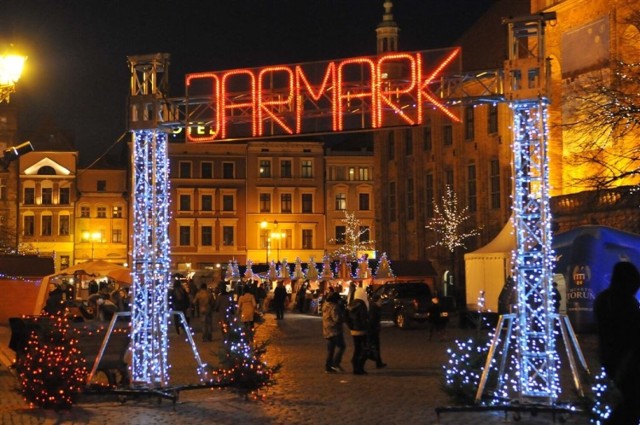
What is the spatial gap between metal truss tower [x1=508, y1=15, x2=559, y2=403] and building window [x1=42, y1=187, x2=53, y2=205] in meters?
76.7

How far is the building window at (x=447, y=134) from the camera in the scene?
60688mm

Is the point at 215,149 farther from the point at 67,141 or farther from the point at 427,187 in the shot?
the point at 427,187

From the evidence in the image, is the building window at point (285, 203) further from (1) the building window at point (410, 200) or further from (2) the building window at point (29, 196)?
(1) the building window at point (410, 200)

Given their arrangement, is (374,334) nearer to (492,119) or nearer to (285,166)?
(492,119)

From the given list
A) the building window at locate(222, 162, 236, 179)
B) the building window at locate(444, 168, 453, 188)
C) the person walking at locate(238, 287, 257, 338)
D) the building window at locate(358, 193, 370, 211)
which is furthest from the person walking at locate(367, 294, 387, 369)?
the building window at locate(358, 193, 370, 211)

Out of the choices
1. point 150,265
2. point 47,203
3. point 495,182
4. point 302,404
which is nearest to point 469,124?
point 495,182

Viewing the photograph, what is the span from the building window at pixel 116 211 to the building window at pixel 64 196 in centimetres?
403

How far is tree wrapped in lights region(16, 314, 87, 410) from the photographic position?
1391cm

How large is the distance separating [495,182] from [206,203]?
123ft

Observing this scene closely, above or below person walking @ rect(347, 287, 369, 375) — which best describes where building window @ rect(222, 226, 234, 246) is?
above

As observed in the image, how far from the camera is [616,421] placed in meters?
8.48

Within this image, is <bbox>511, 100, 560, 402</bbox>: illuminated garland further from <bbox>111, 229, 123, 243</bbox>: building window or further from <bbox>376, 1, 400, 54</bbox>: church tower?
<bbox>111, 229, 123, 243</bbox>: building window

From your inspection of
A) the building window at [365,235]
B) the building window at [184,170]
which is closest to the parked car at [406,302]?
the building window at [365,235]

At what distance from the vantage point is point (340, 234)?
288 feet
